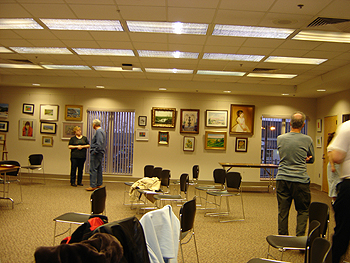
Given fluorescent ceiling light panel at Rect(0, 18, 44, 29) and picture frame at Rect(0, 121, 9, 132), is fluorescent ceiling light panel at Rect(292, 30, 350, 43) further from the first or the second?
picture frame at Rect(0, 121, 9, 132)

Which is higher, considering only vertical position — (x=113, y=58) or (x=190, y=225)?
(x=113, y=58)

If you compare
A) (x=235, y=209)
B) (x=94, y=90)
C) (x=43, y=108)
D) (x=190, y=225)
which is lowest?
(x=235, y=209)

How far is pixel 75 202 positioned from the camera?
6633 millimetres

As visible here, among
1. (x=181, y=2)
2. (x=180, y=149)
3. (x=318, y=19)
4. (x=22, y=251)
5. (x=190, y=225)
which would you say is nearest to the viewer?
(x=190, y=225)

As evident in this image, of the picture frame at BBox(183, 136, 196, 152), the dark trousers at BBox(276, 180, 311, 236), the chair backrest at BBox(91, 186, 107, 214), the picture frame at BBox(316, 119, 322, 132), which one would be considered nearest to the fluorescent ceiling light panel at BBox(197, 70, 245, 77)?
the picture frame at BBox(183, 136, 196, 152)

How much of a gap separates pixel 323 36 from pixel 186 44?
2612mm

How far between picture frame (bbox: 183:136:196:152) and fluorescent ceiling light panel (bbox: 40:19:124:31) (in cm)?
560

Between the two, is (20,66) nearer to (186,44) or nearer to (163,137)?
(163,137)

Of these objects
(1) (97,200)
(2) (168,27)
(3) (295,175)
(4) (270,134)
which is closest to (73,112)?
(2) (168,27)

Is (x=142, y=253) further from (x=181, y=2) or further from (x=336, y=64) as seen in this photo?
(x=336, y=64)

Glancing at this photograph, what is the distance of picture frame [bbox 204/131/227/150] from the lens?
10375mm

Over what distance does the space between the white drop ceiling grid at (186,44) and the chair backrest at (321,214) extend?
112 inches

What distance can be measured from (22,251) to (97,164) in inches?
172

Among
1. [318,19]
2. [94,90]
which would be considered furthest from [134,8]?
[94,90]
